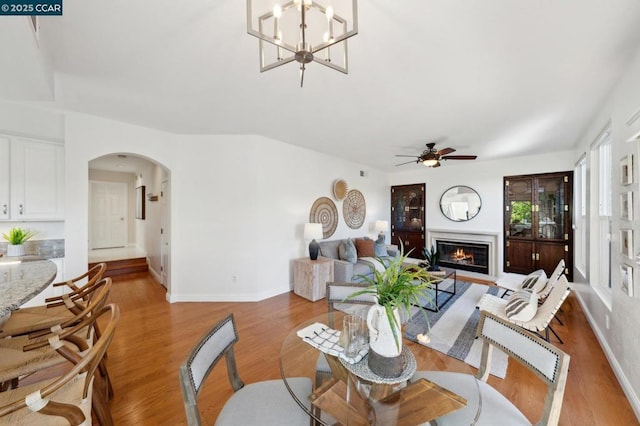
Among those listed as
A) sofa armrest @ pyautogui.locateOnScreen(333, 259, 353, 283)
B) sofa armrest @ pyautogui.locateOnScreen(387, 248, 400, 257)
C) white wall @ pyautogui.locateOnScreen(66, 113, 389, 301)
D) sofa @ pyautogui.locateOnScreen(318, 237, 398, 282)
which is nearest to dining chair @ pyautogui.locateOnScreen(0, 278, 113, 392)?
white wall @ pyautogui.locateOnScreen(66, 113, 389, 301)

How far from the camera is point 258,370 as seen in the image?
7.27ft

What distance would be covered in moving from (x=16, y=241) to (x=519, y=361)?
4766 millimetres

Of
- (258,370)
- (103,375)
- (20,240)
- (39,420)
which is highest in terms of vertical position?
(20,240)

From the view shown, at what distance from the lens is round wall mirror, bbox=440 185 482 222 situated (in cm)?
562

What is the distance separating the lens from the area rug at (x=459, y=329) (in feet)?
7.24

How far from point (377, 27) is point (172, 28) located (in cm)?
137

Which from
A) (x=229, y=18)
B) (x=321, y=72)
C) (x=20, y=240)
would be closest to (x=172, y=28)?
(x=229, y=18)

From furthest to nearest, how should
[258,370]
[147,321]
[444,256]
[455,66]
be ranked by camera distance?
[444,256]
[147,321]
[258,370]
[455,66]

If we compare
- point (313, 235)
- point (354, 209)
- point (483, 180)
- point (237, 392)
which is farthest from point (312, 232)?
point (483, 180)

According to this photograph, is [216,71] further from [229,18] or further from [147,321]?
[147,321]

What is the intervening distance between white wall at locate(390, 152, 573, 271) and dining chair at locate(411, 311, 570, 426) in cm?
473

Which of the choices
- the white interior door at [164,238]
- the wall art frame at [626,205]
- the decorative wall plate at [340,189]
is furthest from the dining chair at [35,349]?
the decorative wall plate at [340,189]

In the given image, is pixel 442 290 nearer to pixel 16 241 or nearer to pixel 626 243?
pixel 626 243

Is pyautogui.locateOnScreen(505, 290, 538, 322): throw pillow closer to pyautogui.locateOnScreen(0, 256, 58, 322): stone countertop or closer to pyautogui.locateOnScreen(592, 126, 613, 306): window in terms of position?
pyautogui.locateOnScreen(592, 126, 613, 306): window
